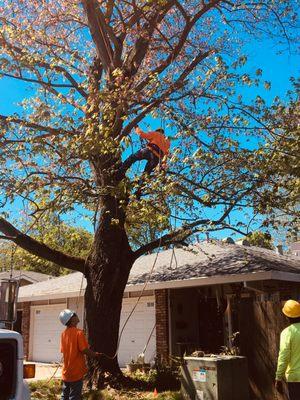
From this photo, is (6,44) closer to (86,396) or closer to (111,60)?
(111,60)

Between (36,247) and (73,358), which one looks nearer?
(73,358)

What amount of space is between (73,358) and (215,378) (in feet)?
7.77

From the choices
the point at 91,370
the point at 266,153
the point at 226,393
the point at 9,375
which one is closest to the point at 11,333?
the point at 9,375

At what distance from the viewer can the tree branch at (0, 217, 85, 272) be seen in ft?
38.0

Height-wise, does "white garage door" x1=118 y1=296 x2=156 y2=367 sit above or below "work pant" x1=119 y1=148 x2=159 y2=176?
below

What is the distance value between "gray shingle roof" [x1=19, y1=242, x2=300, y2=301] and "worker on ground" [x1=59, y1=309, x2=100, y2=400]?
4654 mm

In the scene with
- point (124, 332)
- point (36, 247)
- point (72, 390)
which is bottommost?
point (72, 390)

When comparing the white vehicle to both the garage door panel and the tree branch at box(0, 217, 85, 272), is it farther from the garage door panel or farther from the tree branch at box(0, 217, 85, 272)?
the garage door panel

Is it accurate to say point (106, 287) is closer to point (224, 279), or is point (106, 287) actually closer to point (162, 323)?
point (224, 279)

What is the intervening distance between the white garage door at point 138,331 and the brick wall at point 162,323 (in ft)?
1.56

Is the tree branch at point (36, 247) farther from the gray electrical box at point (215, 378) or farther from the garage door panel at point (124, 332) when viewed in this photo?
the garage door panel at point (124, 332)

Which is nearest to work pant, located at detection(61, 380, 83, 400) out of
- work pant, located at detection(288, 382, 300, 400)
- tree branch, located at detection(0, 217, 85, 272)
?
work pant, located at detection(288, 382, 300, 400)

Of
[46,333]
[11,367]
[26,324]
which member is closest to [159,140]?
[11,367]

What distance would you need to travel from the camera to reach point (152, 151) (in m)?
A: 10.6
